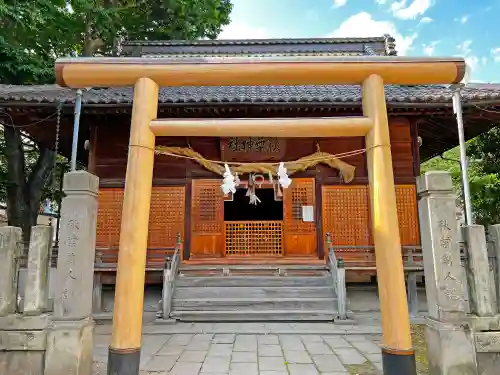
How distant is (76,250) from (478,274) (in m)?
4.94

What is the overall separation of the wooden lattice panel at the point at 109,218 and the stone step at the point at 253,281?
233cm

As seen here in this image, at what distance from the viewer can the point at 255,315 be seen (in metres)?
7.47

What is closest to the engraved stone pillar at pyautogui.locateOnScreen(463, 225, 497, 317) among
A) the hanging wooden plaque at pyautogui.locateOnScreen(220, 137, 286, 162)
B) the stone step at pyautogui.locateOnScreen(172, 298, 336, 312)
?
the stone step at pyautogui.locateOnScreen(172, 298, 336, 312)

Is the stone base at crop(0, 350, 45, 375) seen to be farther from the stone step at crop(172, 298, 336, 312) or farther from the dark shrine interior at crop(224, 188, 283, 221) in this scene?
the dark shrine interior at crop(224, 188, 283, 221)

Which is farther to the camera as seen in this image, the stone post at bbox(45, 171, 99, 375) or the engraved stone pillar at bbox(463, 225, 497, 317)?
the engraved stone pillar at bbox(463, 225, 497, 317)

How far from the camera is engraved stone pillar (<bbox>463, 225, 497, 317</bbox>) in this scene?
13.7ft

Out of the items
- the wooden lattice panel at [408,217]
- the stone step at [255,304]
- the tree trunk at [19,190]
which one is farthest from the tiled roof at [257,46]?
the stone step at [255,304]

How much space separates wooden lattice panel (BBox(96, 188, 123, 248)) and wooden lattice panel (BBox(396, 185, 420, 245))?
24.9ft

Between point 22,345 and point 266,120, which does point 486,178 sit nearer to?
point 266,120

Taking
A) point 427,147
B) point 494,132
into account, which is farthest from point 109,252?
point 494,132

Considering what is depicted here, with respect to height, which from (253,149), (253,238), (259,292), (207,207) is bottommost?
(259,292)

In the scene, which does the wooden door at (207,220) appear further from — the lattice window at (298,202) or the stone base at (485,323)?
the stone base at (485,323)

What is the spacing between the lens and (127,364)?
364 cm

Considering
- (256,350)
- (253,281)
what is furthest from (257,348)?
(253,281)
